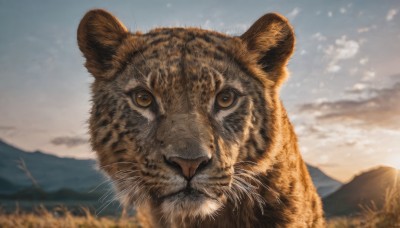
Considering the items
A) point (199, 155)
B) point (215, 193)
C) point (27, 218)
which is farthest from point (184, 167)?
point (27, 218)

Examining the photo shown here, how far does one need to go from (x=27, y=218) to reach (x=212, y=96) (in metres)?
6.83

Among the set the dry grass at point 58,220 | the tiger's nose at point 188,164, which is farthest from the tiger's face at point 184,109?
the dry grass at point 58,220

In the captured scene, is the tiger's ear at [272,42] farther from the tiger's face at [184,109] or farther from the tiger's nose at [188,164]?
the tiger's nose at [188,164]

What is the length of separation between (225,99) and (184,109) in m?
0.58

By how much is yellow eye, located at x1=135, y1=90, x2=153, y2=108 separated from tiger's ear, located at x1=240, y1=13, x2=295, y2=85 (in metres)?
1.44

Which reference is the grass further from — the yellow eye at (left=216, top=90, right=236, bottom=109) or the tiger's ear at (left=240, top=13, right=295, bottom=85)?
the yellow eye at (left=216, top=90, right=236, bottom=109)

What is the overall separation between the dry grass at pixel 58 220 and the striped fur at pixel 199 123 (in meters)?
4.24

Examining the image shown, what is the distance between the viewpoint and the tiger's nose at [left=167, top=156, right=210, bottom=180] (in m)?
4.38

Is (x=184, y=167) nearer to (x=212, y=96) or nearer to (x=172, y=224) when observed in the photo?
(x=212, y=96)

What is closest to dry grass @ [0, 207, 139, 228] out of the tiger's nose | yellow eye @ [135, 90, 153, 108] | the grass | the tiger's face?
the grass

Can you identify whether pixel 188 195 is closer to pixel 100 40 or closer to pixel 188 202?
pixel 188 202

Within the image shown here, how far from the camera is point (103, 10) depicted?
5871 mm

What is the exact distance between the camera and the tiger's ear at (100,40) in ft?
19.3

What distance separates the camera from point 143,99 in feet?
17.5
